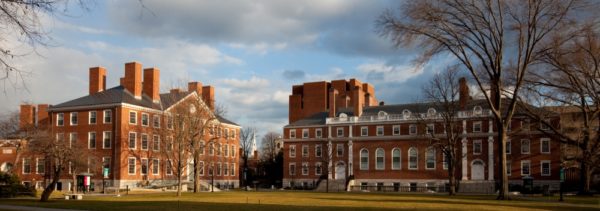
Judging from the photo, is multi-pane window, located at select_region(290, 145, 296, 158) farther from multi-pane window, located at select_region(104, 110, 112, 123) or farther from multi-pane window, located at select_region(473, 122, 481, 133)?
multi-pane window, located at select_region(104, 110, 112, 123)

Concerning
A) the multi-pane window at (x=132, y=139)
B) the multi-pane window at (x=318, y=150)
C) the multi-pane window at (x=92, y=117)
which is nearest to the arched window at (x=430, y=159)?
the multi-pane window at (x=318, y=150)

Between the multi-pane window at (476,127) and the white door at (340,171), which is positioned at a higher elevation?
the multi-pane window at (476,127)

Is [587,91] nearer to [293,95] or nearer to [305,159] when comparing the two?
[305,159]

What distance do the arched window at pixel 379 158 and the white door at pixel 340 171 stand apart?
5461 mm

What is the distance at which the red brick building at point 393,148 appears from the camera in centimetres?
7731

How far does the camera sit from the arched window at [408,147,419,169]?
85.8 metres

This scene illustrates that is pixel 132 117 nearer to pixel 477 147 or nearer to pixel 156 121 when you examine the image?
pixel 156 121

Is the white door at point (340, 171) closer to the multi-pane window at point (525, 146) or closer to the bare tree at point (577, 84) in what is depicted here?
the multi-pane window at point (525, 146)

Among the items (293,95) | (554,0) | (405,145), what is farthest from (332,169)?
(554,0)

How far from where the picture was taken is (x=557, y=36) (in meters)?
38.7

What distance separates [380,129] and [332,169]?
31.0 ft

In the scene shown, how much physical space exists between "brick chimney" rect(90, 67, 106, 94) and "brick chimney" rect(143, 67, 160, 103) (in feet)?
16.9

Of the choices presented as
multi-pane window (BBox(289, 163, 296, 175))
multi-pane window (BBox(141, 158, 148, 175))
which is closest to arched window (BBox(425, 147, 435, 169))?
multi-pane window (BBox(289, 163, 296, 175))

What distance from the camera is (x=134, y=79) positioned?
73750 mm
